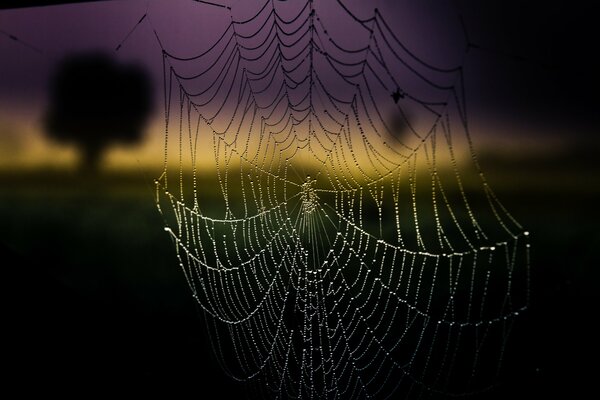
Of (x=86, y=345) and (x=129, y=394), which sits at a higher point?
(x=86, y=345)

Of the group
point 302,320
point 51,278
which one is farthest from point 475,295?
point 51,278

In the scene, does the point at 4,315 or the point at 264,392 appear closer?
the point at 4,315

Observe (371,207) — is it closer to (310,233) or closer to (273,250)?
(310,233)

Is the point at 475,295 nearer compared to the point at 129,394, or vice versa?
the point at 129,394

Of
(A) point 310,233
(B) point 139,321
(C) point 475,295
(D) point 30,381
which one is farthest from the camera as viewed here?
(C) point 475,295

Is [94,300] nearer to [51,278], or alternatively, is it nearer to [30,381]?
Result: [51,278]

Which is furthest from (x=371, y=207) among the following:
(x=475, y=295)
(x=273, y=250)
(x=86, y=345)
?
(x=475, y=295)

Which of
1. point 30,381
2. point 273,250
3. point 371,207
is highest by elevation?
point 371,207

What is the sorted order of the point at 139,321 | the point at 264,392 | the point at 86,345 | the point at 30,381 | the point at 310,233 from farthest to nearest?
the point at 264,392 → the point at 139,321 → the point at 310,233 → the point at 86,345 → the point at 30,381

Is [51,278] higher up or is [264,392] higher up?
[51,278]

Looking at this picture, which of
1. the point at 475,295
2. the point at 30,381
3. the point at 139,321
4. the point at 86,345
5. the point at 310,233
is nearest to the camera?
the point at 30,381
